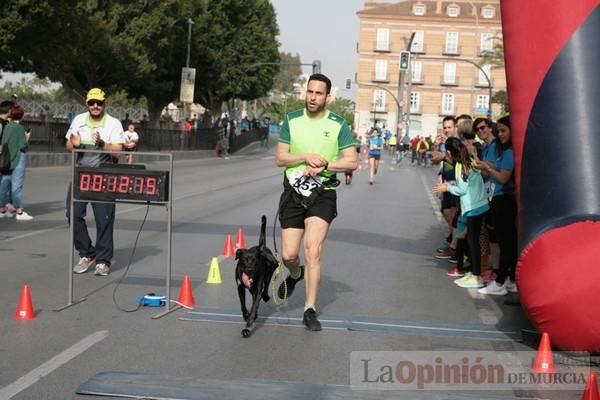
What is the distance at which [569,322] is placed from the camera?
20.8 ft

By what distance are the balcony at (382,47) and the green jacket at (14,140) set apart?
93.5 meters

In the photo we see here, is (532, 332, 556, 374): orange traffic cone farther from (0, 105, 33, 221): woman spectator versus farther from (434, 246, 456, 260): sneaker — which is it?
(0, 105, 33, 221): woman spectator

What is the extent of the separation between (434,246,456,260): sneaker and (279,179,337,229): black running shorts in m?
5.38

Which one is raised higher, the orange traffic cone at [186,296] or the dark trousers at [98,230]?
the dark trousers at [98,230]

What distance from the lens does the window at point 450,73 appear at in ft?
348

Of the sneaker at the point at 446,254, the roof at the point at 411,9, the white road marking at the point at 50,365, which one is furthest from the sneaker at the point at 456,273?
the roof at the point at 411,9

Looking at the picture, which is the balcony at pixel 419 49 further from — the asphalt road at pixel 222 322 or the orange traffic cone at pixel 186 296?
the orange traffic cone at pixel 186 296

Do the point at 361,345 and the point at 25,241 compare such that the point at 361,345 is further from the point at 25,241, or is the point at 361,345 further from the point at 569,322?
the point at 25,241

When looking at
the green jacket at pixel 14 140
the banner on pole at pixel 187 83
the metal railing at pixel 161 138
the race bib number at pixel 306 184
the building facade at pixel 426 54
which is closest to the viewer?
the race bib number at pixel 306 184

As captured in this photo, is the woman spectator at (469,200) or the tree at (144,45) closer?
the woman spectator at (469,200)

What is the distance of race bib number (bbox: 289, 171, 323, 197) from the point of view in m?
7.13

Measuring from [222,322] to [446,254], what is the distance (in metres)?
5.64

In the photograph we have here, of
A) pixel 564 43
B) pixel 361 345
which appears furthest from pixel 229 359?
pixel 564 43

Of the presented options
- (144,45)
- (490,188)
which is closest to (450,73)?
(144,45)
